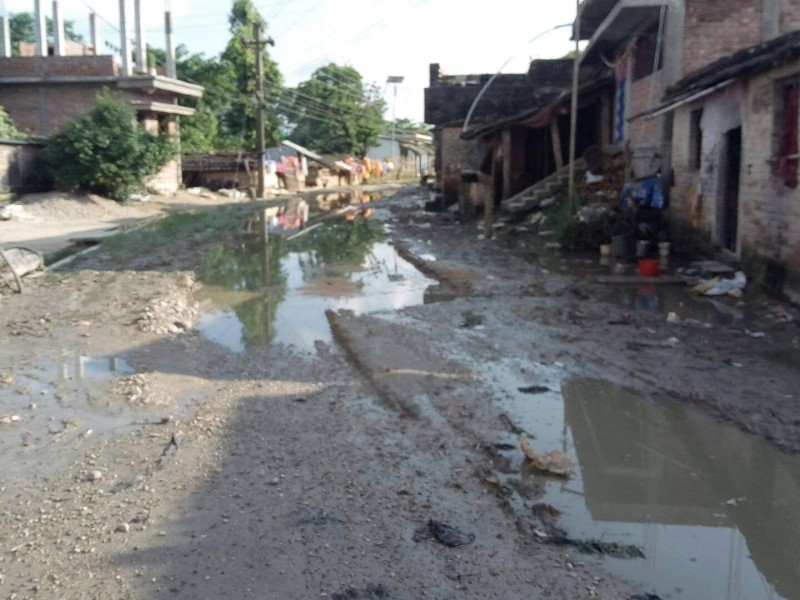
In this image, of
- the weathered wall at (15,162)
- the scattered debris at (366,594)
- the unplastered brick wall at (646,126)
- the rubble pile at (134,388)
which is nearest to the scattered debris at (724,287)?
the unplastered brick wall at (646,126)

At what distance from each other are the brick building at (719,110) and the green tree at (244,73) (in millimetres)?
33052

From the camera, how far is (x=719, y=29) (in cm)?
1412

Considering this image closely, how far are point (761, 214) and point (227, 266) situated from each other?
30.2ft

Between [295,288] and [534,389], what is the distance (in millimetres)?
6322

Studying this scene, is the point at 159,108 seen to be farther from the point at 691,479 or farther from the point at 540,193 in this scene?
the point at 691,479

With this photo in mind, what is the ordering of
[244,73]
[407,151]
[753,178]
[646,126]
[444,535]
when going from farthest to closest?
[407,151] → [244,73] → [646,126] → [753,178] → [444,535]

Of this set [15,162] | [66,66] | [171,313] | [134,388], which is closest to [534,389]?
[134,388]

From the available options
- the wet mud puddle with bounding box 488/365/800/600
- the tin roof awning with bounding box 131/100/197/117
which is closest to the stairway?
the wet mud puddle with bounding box 488/365/800/600

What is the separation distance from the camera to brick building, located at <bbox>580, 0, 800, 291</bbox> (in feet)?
32.2

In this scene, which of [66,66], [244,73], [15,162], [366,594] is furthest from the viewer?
[244,73]

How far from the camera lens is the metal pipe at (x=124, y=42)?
114ft

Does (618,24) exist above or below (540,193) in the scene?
above

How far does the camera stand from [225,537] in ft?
→ 12.8

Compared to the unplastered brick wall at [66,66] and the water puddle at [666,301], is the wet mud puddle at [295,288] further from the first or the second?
the unplastered brick wall at [66,66]
